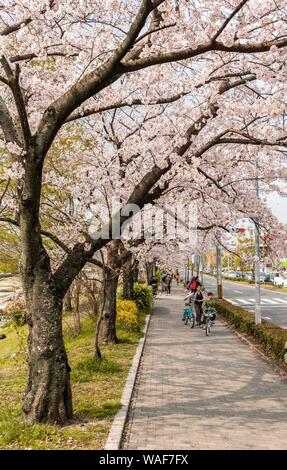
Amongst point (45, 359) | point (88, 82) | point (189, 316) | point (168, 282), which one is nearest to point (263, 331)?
point (189, 316)

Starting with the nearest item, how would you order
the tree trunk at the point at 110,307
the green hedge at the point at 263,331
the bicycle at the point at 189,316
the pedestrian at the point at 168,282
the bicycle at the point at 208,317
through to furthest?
the green hedge at the point at 263,331
the tree trunk at the point at 110,307
the bicycle at the point at 208,317
the bicycle at the point at 189,316
the pedestrian at the point at 168,282

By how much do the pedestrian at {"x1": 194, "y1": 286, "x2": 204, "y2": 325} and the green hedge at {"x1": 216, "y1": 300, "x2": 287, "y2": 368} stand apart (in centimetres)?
139

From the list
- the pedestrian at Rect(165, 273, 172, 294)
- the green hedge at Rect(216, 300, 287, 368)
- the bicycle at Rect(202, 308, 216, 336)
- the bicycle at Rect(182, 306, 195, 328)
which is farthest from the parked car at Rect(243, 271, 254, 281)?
the bicycle at Rect(202, 308, 216, 336)

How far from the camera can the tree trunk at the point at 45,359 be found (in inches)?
283

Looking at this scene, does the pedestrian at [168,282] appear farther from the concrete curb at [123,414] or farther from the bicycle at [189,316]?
the concrete curb at [123,414]

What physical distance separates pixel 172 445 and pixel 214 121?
7850 mm

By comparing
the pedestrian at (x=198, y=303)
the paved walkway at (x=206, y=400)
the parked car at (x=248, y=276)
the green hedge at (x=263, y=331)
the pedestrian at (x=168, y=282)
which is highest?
the parked car at (x=248, y=276)

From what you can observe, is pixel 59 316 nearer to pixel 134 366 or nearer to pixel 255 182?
pixel 134 366

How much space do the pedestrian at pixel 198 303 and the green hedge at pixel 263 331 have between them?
4.57 feet

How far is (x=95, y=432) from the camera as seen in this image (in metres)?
6.95

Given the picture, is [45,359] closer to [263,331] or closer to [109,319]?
[109,319]

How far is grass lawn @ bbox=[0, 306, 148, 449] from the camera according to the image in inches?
257

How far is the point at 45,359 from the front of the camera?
720cm

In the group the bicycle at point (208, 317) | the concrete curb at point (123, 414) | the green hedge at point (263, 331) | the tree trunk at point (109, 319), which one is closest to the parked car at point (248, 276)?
the green hedge at point (263, 331)
